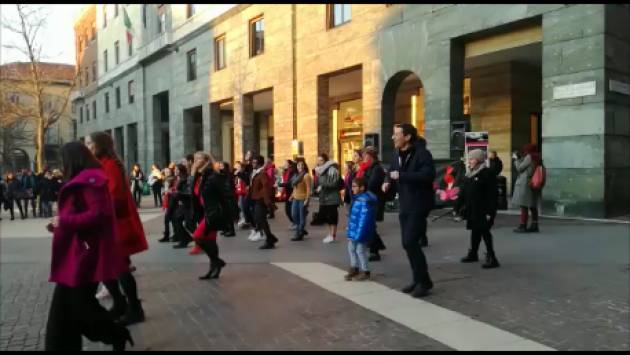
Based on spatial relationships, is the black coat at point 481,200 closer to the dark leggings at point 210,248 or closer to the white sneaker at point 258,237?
the dark leggings at point 210,248

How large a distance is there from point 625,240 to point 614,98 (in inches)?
166

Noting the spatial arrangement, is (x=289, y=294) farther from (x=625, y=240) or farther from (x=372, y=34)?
(x=372, y=34)

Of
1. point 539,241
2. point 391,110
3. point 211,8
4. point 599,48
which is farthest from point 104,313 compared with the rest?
point 211,8

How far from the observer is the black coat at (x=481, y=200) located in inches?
289

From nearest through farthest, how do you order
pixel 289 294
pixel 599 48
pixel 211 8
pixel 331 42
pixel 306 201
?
pixel 289 294 → pixel 306 201 → pixel 599 48 → pixel 331 42 → pixel 211 8

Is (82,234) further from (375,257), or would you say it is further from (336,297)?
(375,257)

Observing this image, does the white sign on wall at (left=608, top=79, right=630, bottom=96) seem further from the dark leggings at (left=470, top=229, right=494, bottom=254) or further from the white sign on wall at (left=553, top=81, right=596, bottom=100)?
the dark leggings at (left=470, top=229, right=494, bottom=254)

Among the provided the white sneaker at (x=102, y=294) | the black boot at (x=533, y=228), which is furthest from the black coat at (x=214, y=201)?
the black boot at (x=533, y=228)

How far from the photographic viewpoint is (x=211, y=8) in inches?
1013

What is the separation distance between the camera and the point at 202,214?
7395 mm

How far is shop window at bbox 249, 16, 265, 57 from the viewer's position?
2317cm

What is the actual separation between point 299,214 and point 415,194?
5042mm

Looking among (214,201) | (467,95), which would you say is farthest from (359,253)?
(467,95)

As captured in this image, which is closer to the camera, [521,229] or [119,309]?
[119,309]
